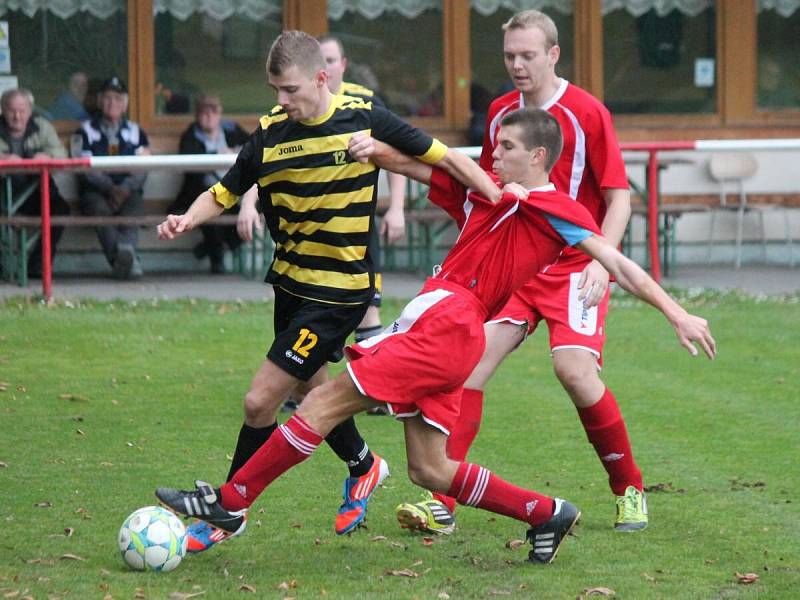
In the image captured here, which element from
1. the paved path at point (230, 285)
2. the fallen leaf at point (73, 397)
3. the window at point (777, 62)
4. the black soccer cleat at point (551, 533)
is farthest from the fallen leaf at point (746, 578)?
the window at point (777, 62)

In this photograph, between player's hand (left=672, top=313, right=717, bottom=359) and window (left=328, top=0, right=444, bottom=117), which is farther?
window (left=328, top=0, right=444, bottom=117)

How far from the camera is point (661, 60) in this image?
15711 mm

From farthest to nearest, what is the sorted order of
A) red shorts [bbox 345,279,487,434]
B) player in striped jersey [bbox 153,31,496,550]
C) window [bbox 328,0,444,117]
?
1. window [bbox 328,0,444,117]
2. player in striped jersey [bbox 153,31,496,550]
3. red shorts [bbox 345,279,487,434]

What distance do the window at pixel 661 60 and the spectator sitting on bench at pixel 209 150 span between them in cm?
403

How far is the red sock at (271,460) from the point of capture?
5.23 m

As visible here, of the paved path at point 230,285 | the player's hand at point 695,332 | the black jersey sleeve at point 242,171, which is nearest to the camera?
the player's hand at point 695,332

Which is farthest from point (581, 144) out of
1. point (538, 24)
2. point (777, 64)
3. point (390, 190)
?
point (777, 64)

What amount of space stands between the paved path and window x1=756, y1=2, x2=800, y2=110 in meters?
2.03

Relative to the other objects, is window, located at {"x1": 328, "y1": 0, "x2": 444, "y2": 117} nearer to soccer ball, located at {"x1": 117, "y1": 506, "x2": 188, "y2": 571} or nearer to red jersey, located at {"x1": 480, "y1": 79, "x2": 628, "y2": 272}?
red jersey, located at {"x1": 480, "y1": 79, "x2": 628, "y2": 272}

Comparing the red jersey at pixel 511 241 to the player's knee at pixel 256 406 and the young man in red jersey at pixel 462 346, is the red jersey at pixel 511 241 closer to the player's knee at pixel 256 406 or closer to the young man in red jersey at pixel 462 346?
the young man in red jersey at pixel 462 346

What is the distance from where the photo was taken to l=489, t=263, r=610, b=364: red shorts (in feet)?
20.2

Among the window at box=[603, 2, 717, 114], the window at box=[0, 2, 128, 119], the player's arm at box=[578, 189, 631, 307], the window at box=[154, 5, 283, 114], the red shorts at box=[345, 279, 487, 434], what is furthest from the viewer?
the window at box=[603, 2, 717, 114]

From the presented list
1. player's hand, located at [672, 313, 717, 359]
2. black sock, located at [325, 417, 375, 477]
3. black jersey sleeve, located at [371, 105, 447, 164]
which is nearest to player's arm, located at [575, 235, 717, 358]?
player's hand, located at [672, 313, 717, 359]

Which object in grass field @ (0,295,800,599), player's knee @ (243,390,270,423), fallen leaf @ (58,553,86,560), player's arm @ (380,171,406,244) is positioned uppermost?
player's arm @ (380,171,406,244)
